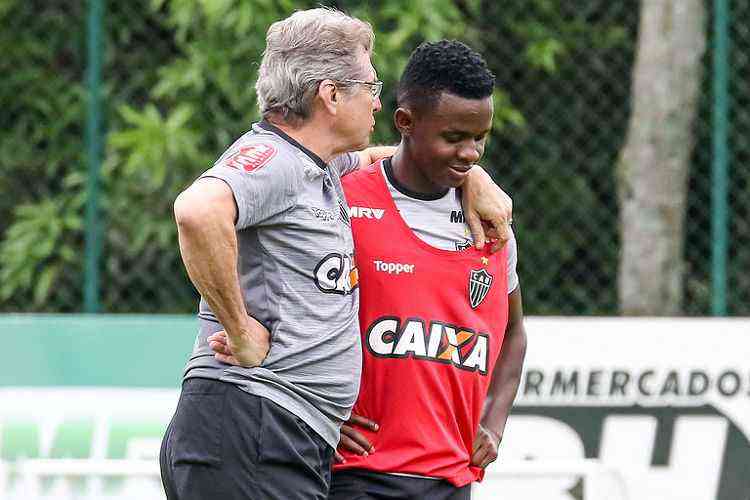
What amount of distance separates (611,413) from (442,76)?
7.94 feet

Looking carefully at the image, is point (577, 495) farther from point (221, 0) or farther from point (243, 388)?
point (221, 0)

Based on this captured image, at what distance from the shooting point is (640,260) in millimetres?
6090

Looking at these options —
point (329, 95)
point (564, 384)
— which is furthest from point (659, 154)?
point (329, 95)

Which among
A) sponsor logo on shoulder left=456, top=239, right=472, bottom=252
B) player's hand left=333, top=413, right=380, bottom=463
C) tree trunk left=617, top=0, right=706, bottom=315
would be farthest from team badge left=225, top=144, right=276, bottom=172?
tree trunk left=617, top=0, right=706, bottom=315

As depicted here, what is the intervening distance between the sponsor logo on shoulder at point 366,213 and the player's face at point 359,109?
24cm

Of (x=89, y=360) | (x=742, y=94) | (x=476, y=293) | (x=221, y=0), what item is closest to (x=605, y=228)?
(x=742, y=94)

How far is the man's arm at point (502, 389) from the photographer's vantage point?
124 inches

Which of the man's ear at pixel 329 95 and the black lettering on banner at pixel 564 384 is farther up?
the man's ear at pixel 329 95

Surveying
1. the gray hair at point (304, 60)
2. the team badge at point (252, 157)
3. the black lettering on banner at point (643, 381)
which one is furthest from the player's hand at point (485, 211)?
the black lettering on banner at point (643, 381)

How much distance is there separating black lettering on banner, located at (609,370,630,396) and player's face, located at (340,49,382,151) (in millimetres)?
2485

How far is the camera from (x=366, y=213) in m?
3.04

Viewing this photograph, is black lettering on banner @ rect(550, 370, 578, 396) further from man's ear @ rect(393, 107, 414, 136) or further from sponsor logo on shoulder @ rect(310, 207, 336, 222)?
sponsor logo on shoulder @ rect(310, 207, 336, 222)

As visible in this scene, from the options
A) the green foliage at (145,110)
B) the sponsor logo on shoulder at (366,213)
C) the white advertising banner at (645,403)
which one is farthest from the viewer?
the green foliage at (145,110)

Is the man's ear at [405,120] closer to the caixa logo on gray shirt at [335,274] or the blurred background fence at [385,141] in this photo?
the caixa logo on gray shirt at [335,274]
